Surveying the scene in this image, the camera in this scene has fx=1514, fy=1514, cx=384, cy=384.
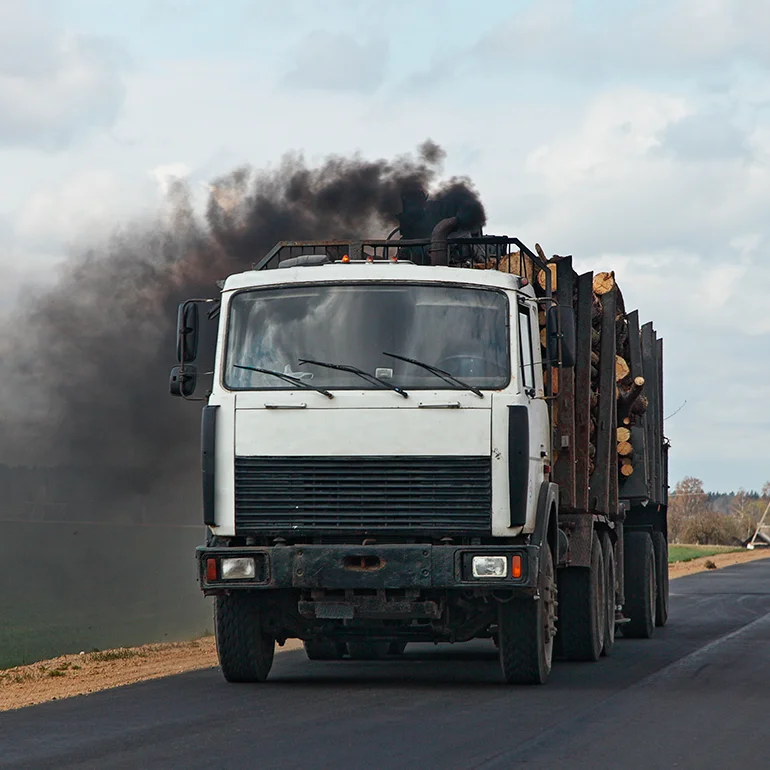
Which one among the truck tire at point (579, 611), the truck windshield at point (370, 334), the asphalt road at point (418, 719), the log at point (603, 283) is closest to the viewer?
the asphalt road at point (418, 719)

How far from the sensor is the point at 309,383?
448 inches

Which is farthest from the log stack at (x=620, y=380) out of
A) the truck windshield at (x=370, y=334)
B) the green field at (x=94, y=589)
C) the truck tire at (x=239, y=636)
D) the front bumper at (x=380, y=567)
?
the green field at (x=94, y=589)

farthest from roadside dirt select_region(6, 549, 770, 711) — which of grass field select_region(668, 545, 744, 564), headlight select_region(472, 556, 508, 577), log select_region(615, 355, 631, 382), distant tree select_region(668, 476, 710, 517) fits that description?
distant tree select_region(668, 476, 710, 517)

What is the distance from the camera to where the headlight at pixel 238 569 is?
1126 cm

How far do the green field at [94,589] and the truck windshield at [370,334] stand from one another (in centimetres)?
735

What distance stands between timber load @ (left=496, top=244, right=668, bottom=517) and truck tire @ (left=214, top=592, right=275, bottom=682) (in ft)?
10.0

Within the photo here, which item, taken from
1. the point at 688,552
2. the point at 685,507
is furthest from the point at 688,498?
the point at 688,552

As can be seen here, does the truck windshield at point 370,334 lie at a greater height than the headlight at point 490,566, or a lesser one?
greater

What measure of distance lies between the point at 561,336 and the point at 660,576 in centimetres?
895

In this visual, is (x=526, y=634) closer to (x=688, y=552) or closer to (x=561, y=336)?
(x=561, y=336)

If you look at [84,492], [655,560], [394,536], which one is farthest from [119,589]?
[394,536]

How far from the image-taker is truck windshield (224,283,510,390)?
37.3ft

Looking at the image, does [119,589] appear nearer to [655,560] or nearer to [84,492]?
[84,492]

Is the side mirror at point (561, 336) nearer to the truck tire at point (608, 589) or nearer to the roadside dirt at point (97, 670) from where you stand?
the truck tire at point (608, 589)
